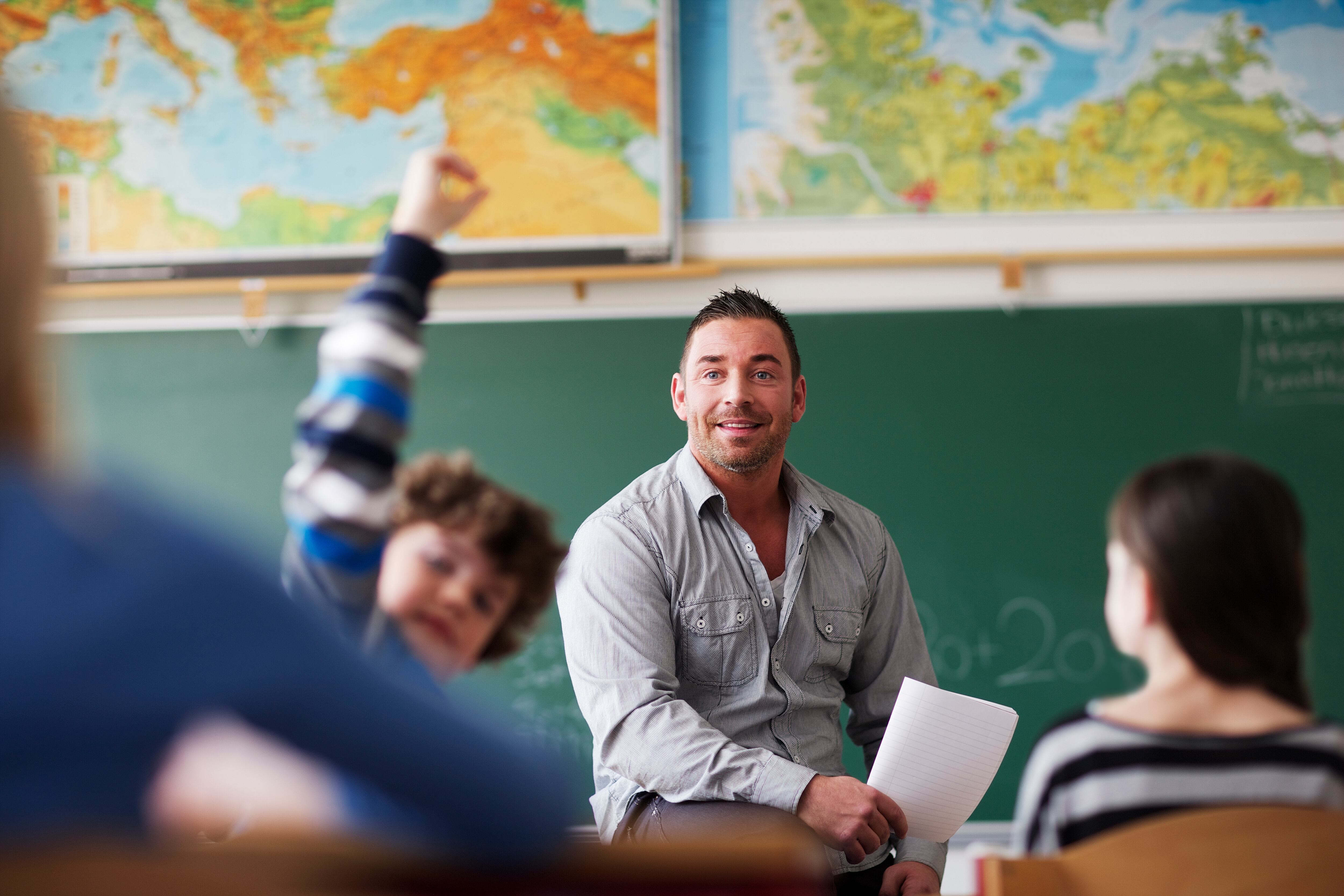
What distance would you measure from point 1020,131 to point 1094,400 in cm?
80

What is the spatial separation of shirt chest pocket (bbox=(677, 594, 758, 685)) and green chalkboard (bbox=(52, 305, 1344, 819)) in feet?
3.86

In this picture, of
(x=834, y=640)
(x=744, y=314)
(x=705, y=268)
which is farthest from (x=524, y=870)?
(x=705, y=268)

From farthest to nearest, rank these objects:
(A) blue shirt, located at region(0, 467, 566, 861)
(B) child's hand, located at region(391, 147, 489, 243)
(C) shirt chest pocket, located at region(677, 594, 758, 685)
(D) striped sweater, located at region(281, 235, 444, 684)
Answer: (C) shirt chest pocket, located at region(677, 594, 758, 685), (B) child's hand, located at region(391, 147, 489, 243), (D) striped sweater, located at region(281, 235, 444, 684), (A) blue shirt, located at region(0, 467, 566, 861)

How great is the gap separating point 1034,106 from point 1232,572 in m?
2.40

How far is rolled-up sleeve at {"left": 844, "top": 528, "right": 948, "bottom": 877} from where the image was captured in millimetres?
1939

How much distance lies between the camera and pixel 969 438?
296cm

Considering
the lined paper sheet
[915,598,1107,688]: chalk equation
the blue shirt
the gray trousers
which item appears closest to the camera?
the blue shirt

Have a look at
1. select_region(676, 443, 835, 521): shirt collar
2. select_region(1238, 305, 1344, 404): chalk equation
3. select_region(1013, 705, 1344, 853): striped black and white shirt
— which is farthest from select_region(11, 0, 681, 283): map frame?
select_region(1013, 705, 1344, 853): striped black and white shirt

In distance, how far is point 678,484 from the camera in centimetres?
199

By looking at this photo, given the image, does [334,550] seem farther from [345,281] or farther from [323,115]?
[323,115]

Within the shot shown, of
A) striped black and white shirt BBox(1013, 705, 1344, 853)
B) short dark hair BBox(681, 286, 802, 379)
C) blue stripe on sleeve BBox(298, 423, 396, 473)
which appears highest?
short dark hair BBox(681, 286, 802, 379)

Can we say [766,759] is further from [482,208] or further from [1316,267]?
[1316,267]

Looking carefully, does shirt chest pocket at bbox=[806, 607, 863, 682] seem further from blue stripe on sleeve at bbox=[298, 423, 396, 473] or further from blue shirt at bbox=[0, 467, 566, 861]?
blue shirt at bbox=[0, 467, 566, 861]

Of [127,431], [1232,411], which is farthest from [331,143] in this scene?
[1232,411]
